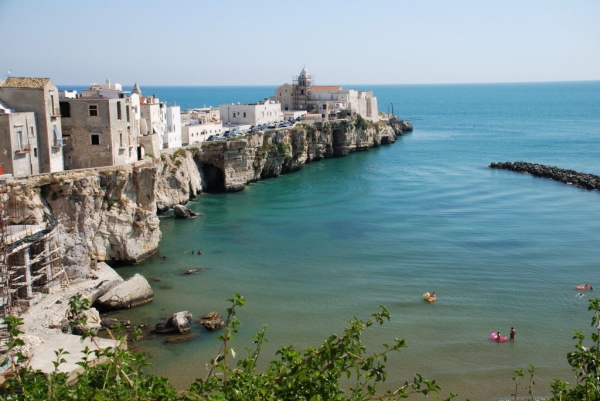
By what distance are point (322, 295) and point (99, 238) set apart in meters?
13.8

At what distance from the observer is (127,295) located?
29.9 meters

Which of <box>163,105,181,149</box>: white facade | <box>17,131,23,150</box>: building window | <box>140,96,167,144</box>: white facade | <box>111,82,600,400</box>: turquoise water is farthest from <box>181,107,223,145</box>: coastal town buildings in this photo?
<box>17,131,23,150</box>: building window

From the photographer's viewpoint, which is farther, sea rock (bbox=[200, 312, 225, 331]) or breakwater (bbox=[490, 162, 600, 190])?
breakwater (bbox=[490, 162, 600, 190])

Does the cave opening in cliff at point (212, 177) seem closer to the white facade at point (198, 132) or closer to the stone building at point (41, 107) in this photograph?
the white facade at point (198, 132)

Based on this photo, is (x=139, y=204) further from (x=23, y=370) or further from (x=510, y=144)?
(x=510, y=144)

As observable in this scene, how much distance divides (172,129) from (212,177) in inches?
256

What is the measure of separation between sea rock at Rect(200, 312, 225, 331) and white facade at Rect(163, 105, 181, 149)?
1247 inches

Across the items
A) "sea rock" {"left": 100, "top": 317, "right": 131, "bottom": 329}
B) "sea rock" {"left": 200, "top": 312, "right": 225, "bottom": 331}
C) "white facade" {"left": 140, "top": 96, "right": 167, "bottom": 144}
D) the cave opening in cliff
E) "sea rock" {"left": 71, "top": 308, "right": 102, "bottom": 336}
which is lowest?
"sea rock" {"left": 200, "top": 312, "right": 225, "bottom": 331}

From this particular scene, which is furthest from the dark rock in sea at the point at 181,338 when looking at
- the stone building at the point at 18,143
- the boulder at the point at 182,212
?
the boulder at the point at 182,212

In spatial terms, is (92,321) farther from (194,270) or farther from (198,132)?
(198,132)

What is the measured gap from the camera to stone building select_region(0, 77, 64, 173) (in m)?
34.3

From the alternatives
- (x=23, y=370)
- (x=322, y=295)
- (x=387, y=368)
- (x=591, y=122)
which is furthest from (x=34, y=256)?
(x=591, y=122)

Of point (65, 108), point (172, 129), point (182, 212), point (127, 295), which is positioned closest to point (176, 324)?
point (127, 295)

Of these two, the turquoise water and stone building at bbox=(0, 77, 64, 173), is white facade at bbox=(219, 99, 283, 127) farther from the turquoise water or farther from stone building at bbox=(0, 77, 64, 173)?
stone building at bbox=(0, 77, 64, 173)
